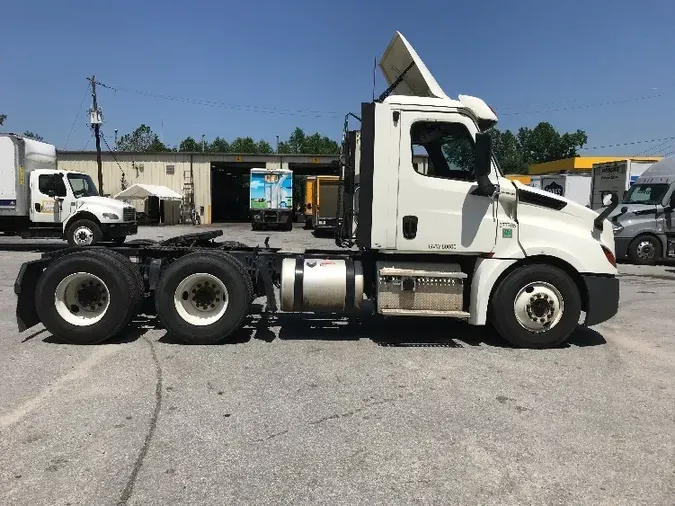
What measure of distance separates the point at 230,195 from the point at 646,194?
144ft

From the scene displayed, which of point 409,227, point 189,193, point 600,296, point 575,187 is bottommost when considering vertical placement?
point 600,296

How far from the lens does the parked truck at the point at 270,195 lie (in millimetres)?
31453

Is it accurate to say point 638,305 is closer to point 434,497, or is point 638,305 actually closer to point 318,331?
point 318,331

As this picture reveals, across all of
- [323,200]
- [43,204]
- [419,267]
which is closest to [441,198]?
[419,267]

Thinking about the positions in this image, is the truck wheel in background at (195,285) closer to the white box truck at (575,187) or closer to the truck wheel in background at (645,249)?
the truck wheel in background at (645,249)

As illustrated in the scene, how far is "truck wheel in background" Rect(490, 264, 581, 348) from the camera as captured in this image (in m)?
6.44

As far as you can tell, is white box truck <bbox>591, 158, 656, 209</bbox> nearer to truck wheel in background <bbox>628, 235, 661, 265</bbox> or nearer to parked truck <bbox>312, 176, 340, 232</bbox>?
truck wheel in background <bbox>628, 235, 661, 265</bbox>

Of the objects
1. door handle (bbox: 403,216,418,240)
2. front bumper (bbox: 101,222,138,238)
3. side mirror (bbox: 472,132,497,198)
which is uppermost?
side mirror (bbox: 472,132,497,198)

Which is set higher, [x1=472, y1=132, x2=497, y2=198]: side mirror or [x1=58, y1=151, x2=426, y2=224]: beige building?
[x1=58, y1=151, x2=426, y2=224]: beige building

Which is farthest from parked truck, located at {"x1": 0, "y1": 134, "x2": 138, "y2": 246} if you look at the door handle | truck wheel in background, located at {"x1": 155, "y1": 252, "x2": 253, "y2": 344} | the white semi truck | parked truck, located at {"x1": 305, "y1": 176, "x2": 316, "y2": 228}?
parked truck, located at {"x1": 305, "y1": 176, "x2": 316, "y2": 228}

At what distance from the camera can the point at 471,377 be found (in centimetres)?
546

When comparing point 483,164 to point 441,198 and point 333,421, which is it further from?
point 333,421

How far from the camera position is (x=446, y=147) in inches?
256

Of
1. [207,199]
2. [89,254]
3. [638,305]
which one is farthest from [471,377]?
[207,199]
